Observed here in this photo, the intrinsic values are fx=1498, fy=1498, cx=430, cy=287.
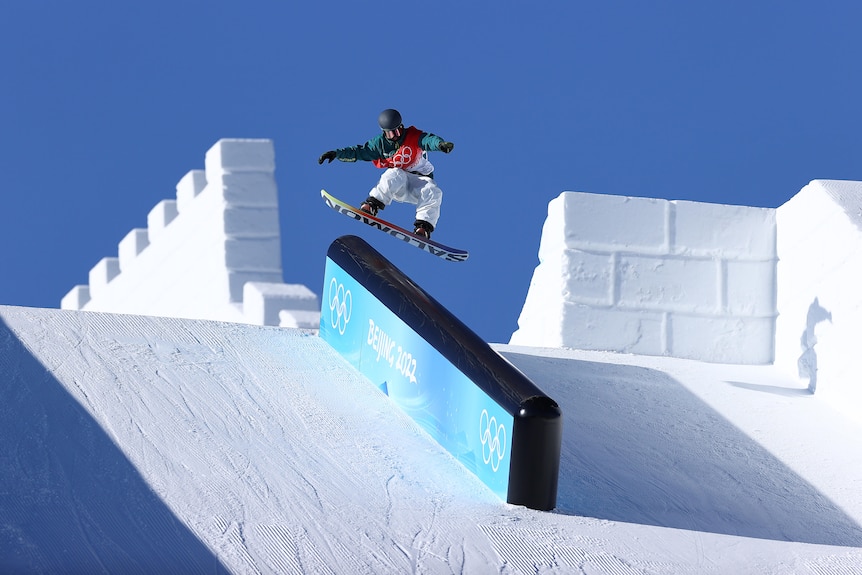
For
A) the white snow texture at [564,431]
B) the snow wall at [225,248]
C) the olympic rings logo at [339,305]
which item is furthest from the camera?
the snow wall at [225,248]

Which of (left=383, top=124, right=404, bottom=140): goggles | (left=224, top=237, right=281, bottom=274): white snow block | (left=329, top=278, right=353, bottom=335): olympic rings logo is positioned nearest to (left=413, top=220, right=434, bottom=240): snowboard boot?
(left=383, top=124, right=404, bottom=140): goggles

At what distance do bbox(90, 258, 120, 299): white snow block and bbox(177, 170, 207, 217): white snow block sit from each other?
1954 mm

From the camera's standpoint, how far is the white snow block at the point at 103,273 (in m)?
16.5

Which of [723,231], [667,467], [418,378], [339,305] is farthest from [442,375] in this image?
[723,231]

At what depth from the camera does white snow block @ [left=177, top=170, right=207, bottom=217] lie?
14.4 meters

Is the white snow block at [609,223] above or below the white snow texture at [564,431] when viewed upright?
above

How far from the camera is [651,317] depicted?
35.7ft

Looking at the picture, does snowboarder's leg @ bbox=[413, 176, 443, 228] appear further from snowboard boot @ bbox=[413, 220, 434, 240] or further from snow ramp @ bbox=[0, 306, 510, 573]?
snow ramp @ bbox=[0, 306, 510, 573]

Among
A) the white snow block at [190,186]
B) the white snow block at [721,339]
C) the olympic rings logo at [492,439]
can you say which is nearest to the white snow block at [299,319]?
the white snow block at [721,339]

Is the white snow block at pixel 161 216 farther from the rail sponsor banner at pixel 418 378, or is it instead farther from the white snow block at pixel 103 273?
the rail sponsor banner at pixel 418 378

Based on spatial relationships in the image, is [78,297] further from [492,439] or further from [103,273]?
[492,439]

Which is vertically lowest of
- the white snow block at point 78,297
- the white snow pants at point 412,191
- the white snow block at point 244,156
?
the white snow block at point 78,297

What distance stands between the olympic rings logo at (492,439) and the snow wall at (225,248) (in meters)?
4.03

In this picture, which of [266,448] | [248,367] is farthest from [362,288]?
[266,448]
